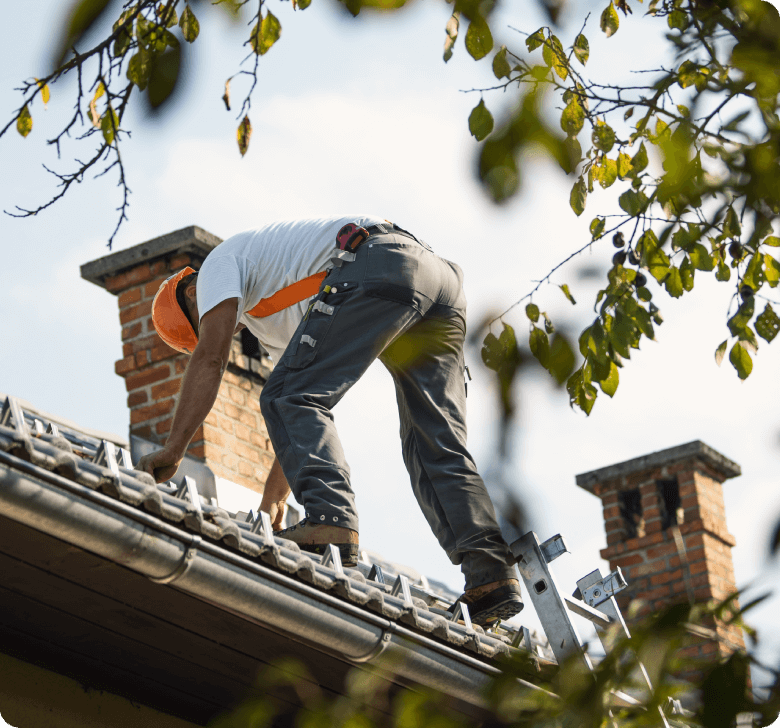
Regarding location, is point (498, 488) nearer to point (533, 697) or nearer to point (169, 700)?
point (533, 697)

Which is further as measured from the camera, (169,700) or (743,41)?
(169,700)

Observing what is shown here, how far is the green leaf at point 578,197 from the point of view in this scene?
9.37ft

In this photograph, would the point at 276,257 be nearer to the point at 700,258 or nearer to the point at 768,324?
the point at 700,258

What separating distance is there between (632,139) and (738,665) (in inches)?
81.8

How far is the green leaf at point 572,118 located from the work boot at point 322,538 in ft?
3.86

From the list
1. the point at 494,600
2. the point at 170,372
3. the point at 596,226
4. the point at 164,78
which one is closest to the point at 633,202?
the point at 596,226

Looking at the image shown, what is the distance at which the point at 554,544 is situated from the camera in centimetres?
281

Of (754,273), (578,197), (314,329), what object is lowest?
(314,329)

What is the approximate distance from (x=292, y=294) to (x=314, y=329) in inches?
11.1

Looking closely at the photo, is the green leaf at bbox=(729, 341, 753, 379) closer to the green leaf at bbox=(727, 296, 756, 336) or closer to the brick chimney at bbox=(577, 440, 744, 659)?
the green leaf at bbox=(727, 296, 756, 336)

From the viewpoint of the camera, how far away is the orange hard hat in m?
3.23

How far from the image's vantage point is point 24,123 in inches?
98.4

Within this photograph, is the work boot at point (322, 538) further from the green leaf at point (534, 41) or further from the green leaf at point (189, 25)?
the green leaf at point (534, 41)

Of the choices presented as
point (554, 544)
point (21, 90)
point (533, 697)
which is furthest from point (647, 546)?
point (533, 697)
